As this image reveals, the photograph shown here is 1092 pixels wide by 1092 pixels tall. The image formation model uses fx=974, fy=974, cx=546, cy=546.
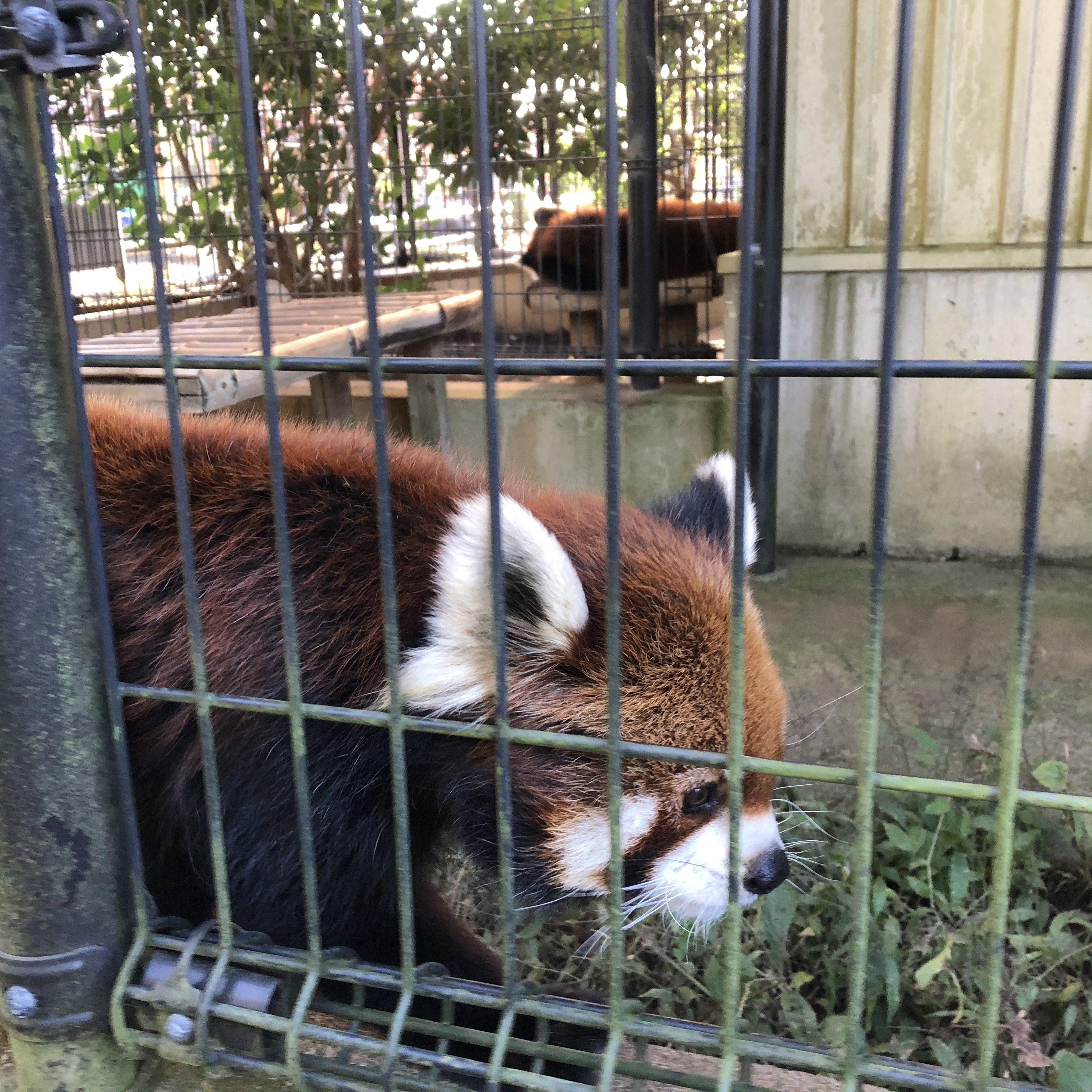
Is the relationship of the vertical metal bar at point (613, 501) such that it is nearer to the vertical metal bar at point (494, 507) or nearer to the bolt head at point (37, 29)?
the vertical metal bar at point (494, 507)

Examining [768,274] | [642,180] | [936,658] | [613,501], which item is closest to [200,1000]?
[613,501]

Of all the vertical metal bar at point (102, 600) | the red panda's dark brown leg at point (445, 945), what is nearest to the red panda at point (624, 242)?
the red panda's dark brown leg at point (445, 945)

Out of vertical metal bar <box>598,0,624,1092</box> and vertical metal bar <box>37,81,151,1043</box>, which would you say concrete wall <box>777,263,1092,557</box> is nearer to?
vertical metal bar <box>598,0,624,1092</box>

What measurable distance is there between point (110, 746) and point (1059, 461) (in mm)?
4216

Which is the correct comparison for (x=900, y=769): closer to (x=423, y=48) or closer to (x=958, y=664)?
(x=958, y=664)

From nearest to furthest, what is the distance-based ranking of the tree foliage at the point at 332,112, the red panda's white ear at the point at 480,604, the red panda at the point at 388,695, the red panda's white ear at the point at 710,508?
the red panda's white ear at the point at 480,604 → the red panda at the point at 388,695 → the red panda's white ear at the point at 710,508 → the tree foliage at the point at 332,112

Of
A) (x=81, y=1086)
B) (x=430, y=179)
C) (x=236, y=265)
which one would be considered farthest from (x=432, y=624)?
(x=236, y=265)

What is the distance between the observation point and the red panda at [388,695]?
171 cm

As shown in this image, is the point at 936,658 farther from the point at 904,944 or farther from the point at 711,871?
the point at 711,871

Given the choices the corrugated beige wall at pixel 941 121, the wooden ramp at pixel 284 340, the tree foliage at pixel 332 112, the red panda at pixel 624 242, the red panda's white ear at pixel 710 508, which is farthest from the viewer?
the red panda at pixel 624 242

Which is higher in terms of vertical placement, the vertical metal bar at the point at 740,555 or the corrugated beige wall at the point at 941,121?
the corrugated beige wall at the point at 941,121

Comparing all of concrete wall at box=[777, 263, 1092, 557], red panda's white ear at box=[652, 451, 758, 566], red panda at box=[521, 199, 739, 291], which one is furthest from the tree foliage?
red panda's white ear at box=[652, 451, 758, 566]

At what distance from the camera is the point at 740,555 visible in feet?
3.88

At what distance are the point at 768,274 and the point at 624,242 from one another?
261cm
